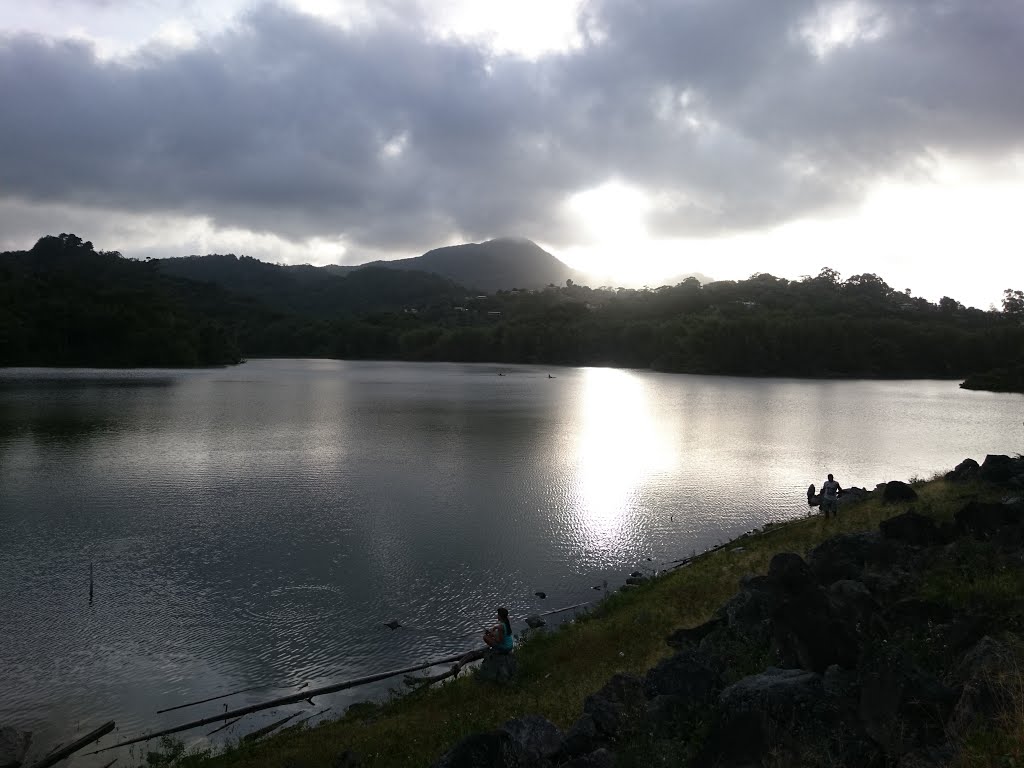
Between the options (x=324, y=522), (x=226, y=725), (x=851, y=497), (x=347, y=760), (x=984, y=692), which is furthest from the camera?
(x=324, y=522)

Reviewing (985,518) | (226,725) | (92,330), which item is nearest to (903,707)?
(985,518)

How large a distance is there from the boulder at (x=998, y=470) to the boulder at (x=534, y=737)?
18.8 m

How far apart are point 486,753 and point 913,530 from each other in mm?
11167

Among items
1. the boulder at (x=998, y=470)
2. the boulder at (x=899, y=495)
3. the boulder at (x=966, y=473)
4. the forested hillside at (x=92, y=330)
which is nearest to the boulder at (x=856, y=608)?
the boulder at (x=899, y=495)

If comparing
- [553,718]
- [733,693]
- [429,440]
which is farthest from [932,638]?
[429,440]

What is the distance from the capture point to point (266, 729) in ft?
42.9

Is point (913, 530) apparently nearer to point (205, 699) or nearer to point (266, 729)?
point (266, 729)

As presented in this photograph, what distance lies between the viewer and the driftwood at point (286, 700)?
12977 mm

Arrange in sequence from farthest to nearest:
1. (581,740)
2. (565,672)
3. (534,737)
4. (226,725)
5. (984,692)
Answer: (565,672)
(226,725)
(581,740)
(534,737)
(984,692)

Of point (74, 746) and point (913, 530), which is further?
point (913, 530)

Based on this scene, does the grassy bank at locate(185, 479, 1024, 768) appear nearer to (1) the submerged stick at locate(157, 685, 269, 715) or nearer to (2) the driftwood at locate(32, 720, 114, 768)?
(2) the driftwood at locate(32, 720, 114, 768)

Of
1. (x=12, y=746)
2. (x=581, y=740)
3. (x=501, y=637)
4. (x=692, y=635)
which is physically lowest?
(x=12, y=746)

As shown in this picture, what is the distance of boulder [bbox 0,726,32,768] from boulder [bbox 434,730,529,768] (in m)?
8.24

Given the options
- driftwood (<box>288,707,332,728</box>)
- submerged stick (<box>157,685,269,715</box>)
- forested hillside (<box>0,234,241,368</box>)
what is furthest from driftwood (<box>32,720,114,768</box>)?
forested hillside (<box>0,234,241,368</box>)
